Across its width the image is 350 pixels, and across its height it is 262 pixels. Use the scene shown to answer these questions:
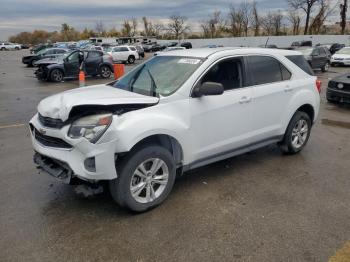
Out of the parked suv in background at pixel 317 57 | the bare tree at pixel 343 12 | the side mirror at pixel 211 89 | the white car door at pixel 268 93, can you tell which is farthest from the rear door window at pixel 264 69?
the bare tree at pixel 343 12

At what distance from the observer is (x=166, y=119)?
153 inches

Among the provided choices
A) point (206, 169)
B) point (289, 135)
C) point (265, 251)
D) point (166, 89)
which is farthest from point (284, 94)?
point (265, 251)

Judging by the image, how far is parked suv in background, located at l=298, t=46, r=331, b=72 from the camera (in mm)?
21531

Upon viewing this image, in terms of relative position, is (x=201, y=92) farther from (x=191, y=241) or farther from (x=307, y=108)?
(x=307, y=108)

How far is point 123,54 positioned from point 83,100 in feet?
101

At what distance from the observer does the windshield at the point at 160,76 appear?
Result: 14.0 feet

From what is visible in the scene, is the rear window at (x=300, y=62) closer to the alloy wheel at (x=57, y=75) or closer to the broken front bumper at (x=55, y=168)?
the broken front bumper at (x=55, y=168)

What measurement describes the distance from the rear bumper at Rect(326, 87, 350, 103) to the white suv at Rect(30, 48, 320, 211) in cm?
521

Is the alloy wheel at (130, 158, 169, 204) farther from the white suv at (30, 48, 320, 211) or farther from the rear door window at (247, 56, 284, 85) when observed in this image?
the rear door window at (247, 56, 284, 85)

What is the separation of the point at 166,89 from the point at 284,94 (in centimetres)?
210

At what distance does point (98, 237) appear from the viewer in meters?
3.45

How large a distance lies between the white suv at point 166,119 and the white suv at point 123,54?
2882cm

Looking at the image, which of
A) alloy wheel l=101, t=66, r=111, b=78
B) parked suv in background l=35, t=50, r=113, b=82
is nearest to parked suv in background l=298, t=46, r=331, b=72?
alloy wheel l=101, t=66, r=111, b=78

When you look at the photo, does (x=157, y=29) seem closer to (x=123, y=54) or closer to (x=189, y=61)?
(x=123, y=54)
